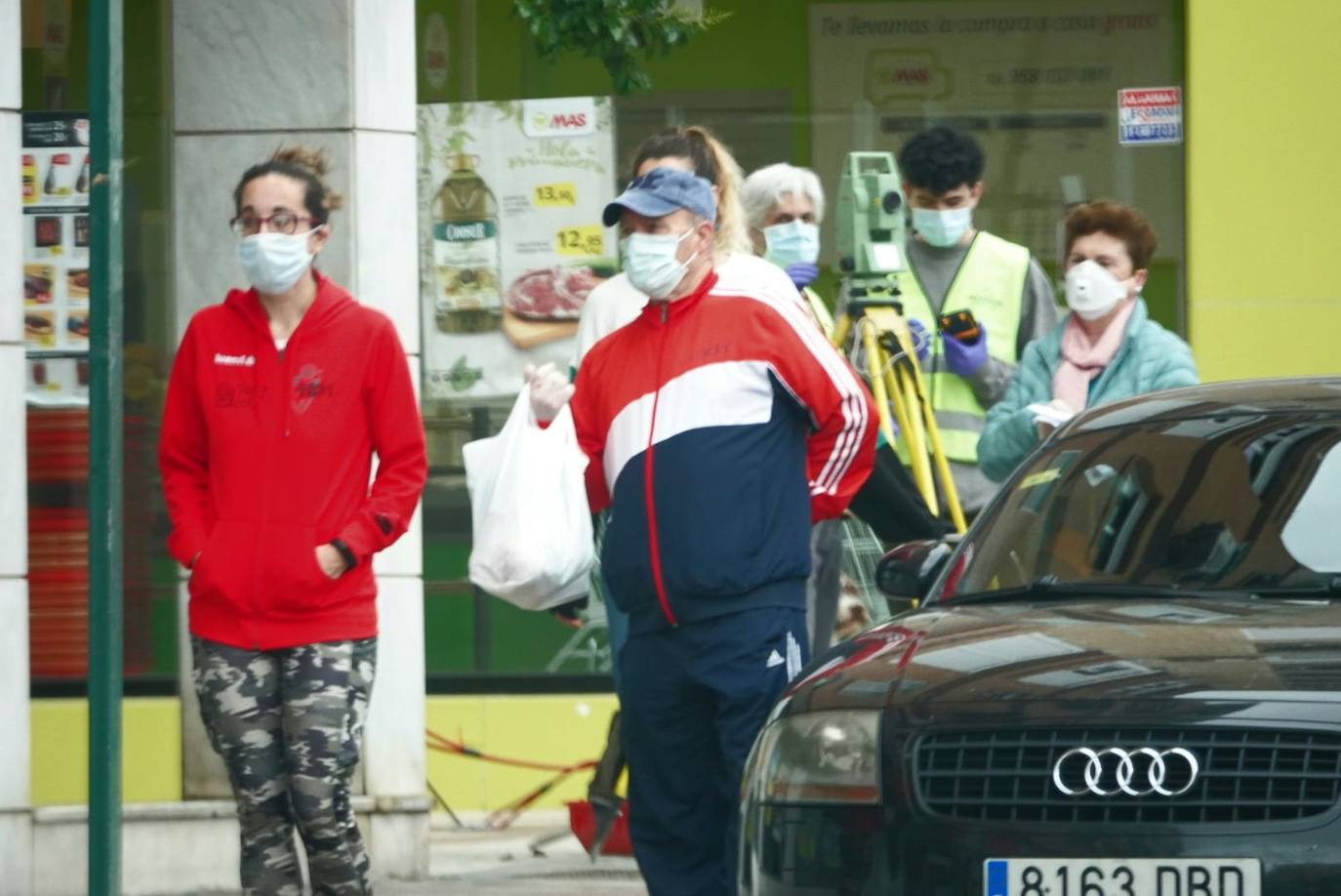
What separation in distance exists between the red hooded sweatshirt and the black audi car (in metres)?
1.49

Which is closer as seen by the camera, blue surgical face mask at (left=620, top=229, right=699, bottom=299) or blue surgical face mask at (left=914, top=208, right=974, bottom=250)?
blue surgical face mask at (left=620, top=229, right=699, bottom=299)

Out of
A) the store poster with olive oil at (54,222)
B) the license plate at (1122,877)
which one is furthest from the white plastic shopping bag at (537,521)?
the store poster with olive oil at (54,222)

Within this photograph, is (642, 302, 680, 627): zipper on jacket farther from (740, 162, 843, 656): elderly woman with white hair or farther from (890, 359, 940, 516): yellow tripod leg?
(890, 359, 940, 516): yellow tripod leg

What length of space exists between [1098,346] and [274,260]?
233 centimetres

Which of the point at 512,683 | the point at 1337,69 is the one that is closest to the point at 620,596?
the point at 512,683

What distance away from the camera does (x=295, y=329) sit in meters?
6.62

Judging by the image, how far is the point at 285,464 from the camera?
21.4 ft

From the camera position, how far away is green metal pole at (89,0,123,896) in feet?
18.1

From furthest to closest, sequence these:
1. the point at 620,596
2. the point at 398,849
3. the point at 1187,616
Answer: the point at 398,849 < the point at 620,596 < the point at 1187,616

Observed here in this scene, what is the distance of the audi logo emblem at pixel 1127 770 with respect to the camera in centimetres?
461

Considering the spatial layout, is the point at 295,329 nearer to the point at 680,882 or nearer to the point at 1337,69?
the point at 680,882

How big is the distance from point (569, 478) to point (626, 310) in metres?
0.99

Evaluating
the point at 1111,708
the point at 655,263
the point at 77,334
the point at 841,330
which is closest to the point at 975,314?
the point at 841,330

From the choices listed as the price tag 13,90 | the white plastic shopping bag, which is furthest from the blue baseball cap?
the price tag 13,90
